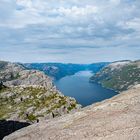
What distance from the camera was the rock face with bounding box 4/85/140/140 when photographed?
27.0m

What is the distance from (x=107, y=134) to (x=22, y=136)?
885cm

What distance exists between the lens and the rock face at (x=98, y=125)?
26953mm

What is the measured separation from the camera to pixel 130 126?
27.4m

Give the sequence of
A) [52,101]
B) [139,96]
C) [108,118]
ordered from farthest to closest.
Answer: [52,101] < [139,96] < [108,118]

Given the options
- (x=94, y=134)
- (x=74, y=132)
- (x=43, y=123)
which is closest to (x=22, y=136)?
(x=43, y=123)

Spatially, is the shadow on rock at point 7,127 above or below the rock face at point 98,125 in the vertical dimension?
below

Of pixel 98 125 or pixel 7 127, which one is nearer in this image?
pixel 98 125

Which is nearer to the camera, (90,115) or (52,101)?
(90,115)

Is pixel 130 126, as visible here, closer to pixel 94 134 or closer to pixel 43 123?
pixel 94 134

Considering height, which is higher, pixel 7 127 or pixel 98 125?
pixel 98 125

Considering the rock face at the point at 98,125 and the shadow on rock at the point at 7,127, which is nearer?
the rock face at the point at 98,125

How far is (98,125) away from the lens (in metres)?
29.0

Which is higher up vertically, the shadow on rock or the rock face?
the rock face

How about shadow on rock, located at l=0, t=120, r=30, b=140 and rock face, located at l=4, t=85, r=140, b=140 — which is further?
shadow on rock, located at l=0, t=120, r=30, b=140
